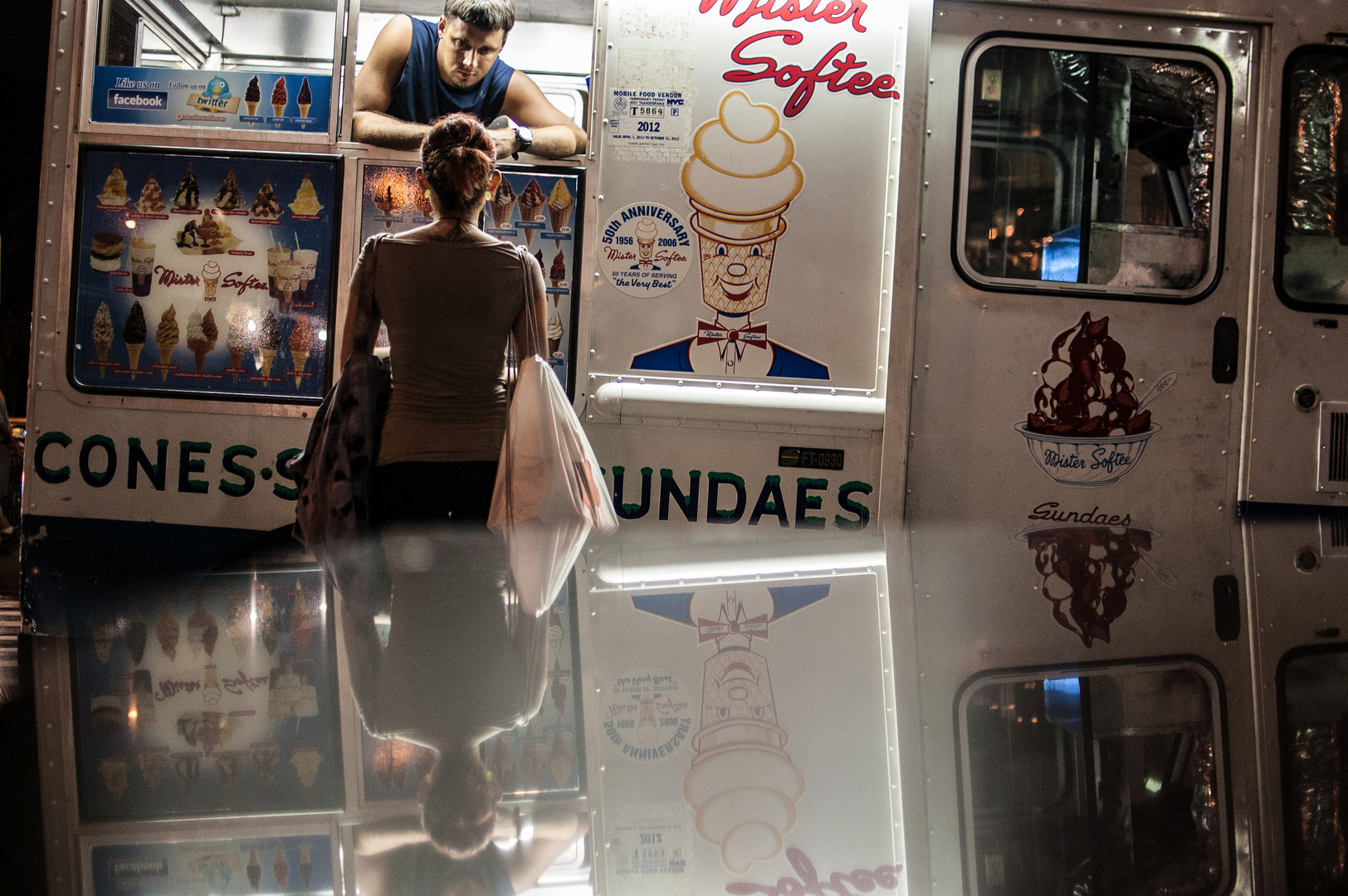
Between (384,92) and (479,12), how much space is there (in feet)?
1.38

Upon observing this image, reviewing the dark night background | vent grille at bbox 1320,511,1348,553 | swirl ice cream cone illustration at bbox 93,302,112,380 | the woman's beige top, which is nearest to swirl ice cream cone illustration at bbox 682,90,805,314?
the woman's beige top

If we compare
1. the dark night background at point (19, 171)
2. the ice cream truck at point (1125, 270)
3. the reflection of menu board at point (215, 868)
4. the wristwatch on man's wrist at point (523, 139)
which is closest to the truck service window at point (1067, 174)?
the ice cream truck at point (1125, 270)

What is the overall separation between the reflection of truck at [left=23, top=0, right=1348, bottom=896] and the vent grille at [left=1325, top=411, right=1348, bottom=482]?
19mm

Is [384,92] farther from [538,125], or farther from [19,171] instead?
[19,171]

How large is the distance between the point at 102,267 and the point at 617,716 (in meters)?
3.28

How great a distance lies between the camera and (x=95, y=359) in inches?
130

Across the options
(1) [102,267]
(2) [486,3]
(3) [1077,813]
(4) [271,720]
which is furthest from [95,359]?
(3) [1077,813]

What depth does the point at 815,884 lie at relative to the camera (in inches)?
19.0

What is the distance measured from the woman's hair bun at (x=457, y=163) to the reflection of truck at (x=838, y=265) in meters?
0.95

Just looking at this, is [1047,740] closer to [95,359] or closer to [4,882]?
[4,882]

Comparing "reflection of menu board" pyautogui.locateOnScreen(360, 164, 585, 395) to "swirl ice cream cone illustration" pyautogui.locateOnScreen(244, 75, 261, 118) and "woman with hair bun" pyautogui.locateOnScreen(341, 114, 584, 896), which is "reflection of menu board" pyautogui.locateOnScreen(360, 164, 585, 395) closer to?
"swirl ice cream cone illustration" pyautogui.locateOnScreen(244, 75, 261, 118)

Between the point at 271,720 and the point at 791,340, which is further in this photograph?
the point at 791,340

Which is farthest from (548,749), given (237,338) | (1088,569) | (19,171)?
(19,171)

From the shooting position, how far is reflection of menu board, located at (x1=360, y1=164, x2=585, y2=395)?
10.8 feet
